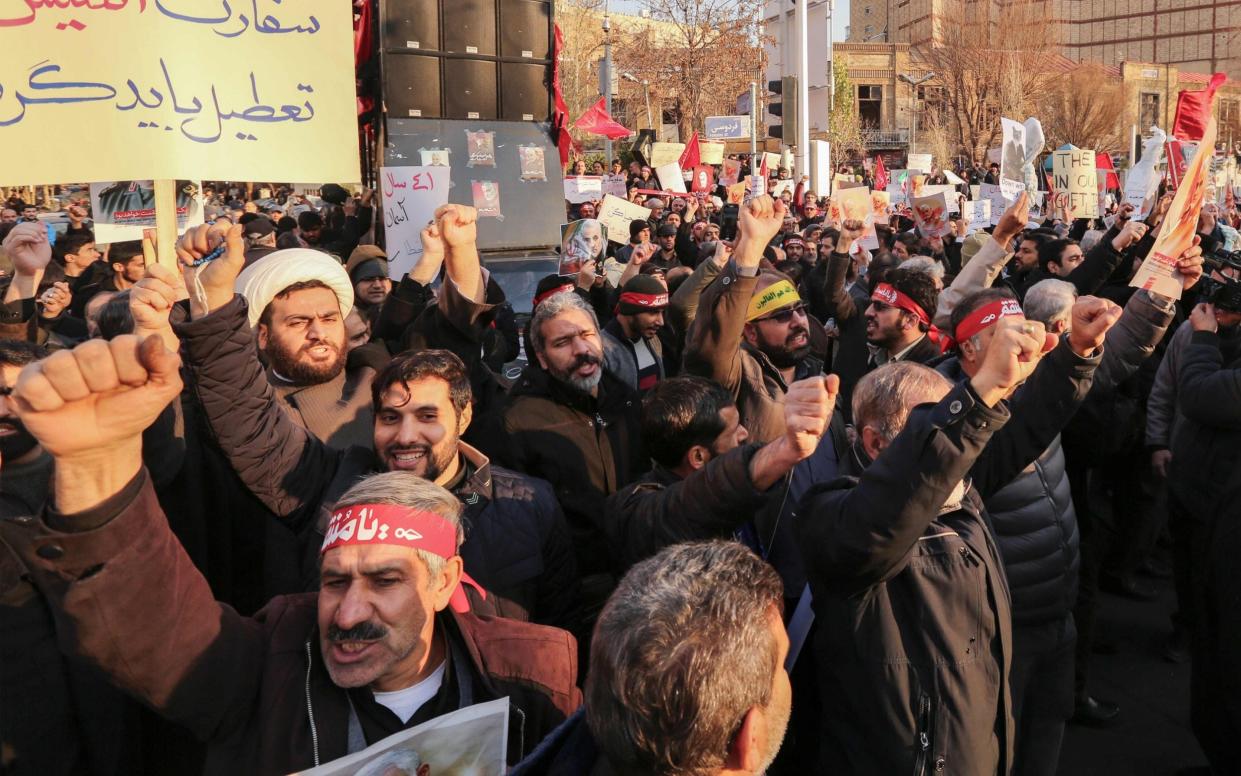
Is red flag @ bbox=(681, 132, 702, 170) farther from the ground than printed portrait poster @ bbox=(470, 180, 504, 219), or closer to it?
farther from the ground

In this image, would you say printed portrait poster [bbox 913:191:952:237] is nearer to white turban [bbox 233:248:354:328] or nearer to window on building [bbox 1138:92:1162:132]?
white turban [bbox 233:248:354:328]

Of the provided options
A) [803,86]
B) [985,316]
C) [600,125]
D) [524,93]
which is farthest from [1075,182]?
[600,125]

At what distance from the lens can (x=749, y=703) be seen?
1.46 m

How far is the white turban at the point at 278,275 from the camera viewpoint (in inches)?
126

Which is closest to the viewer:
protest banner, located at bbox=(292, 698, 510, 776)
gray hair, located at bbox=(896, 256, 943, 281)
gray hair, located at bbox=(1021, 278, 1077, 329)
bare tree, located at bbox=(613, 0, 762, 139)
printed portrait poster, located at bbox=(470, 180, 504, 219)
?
protest banner, located at bbox=(292, 698, 510, 776)

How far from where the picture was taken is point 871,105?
222 ft

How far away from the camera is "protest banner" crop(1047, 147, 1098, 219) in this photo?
995 cm

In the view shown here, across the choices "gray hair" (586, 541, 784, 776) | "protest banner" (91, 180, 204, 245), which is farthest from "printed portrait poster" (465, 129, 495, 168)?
"gray hair" (586, 541, 784, 776)

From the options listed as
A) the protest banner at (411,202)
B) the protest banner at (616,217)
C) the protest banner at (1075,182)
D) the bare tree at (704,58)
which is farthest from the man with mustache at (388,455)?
the bare tree at (704,58)

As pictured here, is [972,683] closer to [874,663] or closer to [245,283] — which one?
[874,663]

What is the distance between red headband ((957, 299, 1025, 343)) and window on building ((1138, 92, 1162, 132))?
61.9 metres

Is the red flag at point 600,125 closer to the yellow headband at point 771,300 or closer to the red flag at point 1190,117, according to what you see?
the red flag at point 1190,117

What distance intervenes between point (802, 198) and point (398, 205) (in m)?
8.86

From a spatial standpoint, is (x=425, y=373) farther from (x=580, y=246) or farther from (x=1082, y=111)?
(x=1082, y=111)
